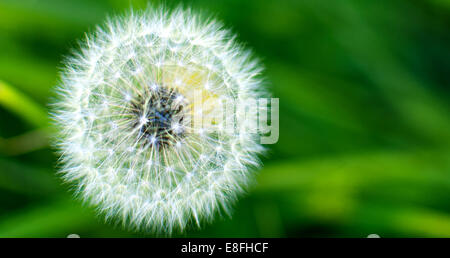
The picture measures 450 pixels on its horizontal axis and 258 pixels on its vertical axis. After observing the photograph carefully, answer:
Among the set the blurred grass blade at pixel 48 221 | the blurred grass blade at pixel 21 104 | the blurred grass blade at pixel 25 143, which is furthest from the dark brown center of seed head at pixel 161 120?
the blurred grass blade at pixel 48 221

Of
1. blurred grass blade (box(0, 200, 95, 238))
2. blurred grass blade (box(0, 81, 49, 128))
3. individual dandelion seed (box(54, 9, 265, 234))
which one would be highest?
blurred grass blade (box(0, 81, 49, 128))

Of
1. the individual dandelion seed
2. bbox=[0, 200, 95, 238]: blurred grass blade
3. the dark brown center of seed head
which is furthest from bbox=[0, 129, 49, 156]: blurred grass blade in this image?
the dark brown center of seed head

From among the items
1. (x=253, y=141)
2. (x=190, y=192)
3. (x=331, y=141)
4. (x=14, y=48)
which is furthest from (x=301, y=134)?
(x=14, y=48)

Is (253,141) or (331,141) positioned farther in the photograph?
(331,141)

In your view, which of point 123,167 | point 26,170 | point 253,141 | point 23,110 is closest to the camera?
point 123,167

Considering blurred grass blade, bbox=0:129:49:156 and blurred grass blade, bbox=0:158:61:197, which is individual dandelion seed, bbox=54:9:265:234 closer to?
blurred grass blade, bbox=0:129:49:156

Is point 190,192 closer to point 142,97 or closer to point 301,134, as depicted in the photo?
point 142,97

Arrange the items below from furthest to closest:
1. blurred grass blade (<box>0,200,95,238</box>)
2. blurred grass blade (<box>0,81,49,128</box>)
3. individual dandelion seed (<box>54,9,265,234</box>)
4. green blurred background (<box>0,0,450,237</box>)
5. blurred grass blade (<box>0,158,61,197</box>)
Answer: blurred grass blade (<box>0,158,61,197</box>) → green blurred background (<box>0,0,450,237</box>) → blurred grass blade (<box>0,200,95,238</box>) → blurred grass blade (<box>0,81,49,128</box>) → individual dandelion seed (<box>54,9,265,234</box>)
